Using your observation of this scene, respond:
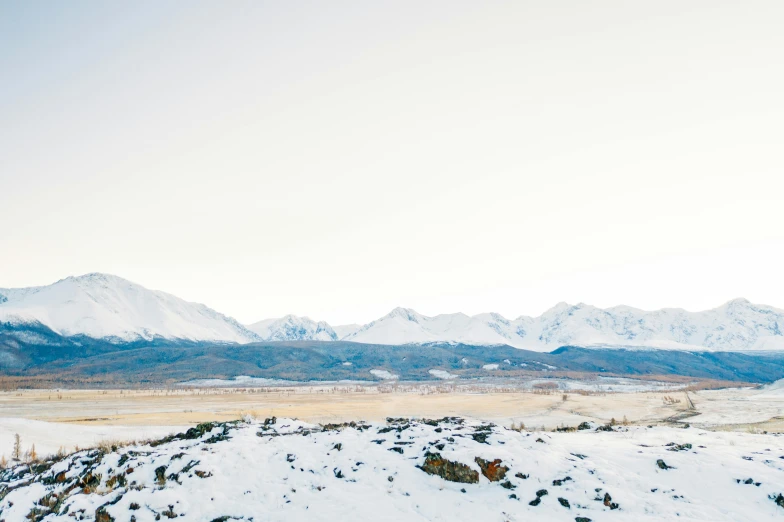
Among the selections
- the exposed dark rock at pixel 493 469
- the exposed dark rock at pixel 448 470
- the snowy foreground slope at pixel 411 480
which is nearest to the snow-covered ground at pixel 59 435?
the snowy foreground slope at pixel 411 480

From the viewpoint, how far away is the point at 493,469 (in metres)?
15.0

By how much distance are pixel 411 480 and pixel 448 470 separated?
1209 millimetres

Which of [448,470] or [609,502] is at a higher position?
[448,470]

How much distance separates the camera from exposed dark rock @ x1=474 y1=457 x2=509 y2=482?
14719 mm

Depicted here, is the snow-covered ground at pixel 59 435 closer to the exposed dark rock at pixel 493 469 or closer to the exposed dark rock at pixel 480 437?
the exposed dark rock at pixel 480 437

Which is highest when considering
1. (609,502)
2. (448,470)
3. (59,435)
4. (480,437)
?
(480,437)

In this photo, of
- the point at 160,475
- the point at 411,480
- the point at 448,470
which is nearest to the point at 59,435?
the point at 160,475

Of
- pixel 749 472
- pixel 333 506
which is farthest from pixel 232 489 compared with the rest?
pixel 749 472

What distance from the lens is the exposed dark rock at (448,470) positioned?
48.6ft

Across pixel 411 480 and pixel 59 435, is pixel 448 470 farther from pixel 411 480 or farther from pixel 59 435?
pixel 59 435

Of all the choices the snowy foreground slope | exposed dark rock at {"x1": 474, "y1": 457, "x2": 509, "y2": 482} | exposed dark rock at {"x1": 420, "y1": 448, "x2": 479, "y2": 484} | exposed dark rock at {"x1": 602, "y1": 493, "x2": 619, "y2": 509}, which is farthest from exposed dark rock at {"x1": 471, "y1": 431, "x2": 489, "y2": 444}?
exposed dark rock at {"x1": 602, "y1": 493, "x2": 619, "y2": 509}

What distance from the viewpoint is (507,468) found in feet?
49.3

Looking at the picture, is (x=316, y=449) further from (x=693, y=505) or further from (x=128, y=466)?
(x=693, y=505)

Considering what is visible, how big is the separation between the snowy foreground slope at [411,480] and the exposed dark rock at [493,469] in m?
0.04
